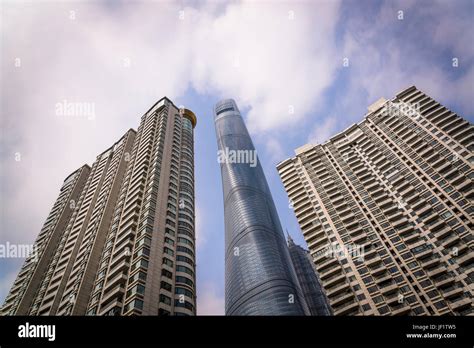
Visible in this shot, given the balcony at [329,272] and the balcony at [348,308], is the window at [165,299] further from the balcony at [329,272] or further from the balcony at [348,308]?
the balcony at [329,272]

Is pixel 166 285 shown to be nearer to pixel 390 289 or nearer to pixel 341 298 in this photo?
pixel 341 298

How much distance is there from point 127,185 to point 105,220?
24.9 feet

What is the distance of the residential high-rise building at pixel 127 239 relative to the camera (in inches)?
1561

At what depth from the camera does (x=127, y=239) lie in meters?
46.2

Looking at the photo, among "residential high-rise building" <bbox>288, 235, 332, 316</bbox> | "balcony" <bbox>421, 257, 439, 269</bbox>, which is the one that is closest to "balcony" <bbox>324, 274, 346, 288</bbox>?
"balcony" <bbox>421, 257, 439, 269</bbox>

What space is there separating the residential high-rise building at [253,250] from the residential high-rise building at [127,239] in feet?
177

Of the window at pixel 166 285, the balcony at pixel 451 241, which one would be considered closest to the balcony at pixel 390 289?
the balcony at pixel 451 241

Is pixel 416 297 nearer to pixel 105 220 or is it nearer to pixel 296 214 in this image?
pixel 296 214

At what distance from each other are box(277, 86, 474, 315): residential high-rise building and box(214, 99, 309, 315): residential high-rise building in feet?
110

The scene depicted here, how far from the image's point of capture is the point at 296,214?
2985 inches

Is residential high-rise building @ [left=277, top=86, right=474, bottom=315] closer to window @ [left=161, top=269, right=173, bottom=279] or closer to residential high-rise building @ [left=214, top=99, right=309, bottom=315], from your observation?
window @ [left=161, top=269, right=173, bottom=279]

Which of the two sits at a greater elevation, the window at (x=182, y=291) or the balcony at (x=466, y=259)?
the balcony at (x=466, y=259)
